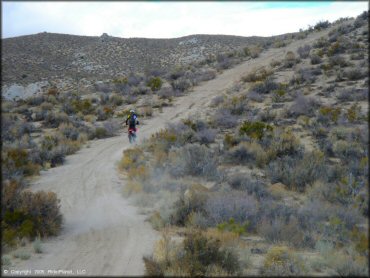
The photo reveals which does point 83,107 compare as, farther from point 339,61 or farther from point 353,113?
point 353,113

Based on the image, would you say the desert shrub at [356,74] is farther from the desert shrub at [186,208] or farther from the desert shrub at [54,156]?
the desert shrub at [186,208]

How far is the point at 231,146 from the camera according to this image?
17109 mm

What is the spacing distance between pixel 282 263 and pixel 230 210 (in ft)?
8.37

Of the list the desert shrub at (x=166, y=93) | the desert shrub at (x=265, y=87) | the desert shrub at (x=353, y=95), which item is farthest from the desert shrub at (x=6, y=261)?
the desert shrub at (x=166, y=93)

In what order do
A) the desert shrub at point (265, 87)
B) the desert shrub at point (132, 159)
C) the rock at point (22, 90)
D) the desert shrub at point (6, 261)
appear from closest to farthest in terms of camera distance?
the desert shrub at point (6, 261) < the desert shrub at point (132, 159) < the desert shrub at point (265, 87) < the rock at point (22, 90)

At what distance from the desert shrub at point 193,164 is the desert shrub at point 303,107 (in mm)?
8407

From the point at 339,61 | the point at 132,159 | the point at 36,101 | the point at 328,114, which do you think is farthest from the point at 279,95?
the point at 36,101

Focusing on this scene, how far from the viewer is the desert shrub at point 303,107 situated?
70.6ft

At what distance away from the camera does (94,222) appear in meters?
9.95

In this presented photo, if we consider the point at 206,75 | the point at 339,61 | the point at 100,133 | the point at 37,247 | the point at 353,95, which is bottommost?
the point at 100,133

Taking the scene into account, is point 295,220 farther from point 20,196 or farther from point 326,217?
point 20,196

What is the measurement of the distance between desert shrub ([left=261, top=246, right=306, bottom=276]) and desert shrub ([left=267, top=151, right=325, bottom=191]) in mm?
5153

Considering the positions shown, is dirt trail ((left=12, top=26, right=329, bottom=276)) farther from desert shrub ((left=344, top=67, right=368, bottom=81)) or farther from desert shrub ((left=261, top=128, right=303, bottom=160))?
desert shrub ((left=344, top=67, right=368, bottom=81))

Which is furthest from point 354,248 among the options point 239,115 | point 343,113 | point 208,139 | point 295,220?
point 239,115
